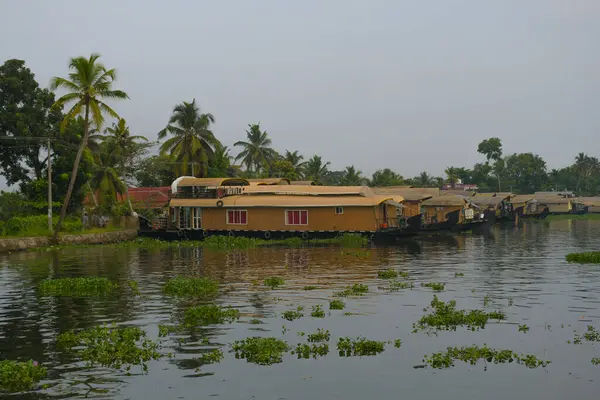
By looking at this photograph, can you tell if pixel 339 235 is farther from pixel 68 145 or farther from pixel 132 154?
pixel 132 154

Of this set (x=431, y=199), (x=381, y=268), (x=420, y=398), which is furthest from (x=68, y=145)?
(x=420, y=398)

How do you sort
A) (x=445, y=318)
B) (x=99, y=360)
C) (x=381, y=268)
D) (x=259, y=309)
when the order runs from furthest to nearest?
1. (x=381, y=268)
2. (x=259, y=309)
3. (x=445, y=318)
4. (x=99, y=360)

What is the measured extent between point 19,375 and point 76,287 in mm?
9845

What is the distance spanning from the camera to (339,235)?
39.8 metres

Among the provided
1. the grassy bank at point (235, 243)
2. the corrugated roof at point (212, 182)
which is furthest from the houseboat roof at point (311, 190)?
the grassy bank at point (235, 243)

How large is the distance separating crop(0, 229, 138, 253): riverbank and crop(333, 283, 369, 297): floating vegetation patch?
2251 centimetres

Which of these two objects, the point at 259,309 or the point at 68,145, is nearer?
the point at 259,309

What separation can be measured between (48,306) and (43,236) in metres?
21.3

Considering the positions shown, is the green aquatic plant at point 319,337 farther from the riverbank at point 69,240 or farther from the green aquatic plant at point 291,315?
the riverbank at point 69,240

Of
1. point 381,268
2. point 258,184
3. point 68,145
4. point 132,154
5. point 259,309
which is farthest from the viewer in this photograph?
point 132,154

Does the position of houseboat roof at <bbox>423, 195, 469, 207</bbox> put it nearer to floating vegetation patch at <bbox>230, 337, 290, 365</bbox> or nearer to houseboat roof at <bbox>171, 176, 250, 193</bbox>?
houseboat roof at <bbox>171, 176, 250, 193</bbox>

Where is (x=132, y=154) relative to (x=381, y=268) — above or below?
above

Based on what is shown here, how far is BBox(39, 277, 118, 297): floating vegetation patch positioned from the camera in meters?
20.2

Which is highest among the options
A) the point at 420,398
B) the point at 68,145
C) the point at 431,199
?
the point at 68,145
